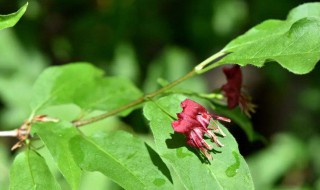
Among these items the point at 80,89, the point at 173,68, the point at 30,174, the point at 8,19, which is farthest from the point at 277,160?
the point at 8,19

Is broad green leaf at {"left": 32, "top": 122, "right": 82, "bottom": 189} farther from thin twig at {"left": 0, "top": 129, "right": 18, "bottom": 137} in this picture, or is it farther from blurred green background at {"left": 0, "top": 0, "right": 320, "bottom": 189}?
blurred green background at {"left": 0, "top": 0, "right": 320, "bottom": 189}

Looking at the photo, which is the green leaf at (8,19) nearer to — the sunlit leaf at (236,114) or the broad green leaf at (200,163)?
the broad green leaf at (200,163)

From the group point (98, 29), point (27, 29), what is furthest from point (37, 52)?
point (98, 29)

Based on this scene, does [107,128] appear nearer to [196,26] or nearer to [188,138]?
[196,26]

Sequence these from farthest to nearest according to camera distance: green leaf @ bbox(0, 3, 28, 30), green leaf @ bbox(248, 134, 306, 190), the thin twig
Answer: green leaf @ bbox(248, 134, 306, 190), the thin twig, green leaf @ bbox(0, 3, 28, 30)

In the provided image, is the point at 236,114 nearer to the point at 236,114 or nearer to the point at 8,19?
the point at 236,114

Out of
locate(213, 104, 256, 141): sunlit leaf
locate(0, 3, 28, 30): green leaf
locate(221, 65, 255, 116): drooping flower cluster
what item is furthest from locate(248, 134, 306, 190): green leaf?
locate(0, 3, 28, 30): green leaf
